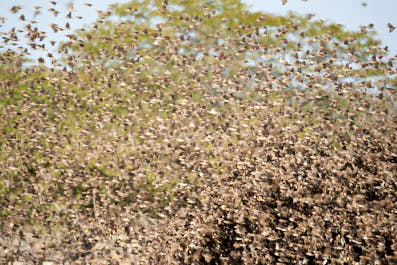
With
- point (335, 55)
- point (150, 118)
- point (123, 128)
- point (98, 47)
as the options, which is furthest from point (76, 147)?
point (335, 55)

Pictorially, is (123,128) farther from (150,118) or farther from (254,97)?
(254,97)

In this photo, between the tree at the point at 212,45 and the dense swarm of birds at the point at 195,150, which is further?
the tree at the point at 212,45

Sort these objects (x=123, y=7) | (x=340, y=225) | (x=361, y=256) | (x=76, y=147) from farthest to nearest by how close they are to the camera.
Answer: (x=123, y=7) < (x=76, y=147) < (x=340, y=225) < (x=361, y=256)

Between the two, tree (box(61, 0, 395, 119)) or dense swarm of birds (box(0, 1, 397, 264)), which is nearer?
dense swarm of birds (box(0, 1, 397, 264))

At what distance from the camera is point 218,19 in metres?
11.3

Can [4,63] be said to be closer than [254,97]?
No

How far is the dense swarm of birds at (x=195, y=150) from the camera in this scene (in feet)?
12.4

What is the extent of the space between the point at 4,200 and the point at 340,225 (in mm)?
7783

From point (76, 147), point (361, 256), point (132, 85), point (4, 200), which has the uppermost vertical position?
point (361, 256)

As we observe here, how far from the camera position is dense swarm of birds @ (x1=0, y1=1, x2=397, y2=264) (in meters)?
3.78

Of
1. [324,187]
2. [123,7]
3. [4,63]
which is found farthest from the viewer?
[123,7]

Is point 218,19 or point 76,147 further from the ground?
point 218,19

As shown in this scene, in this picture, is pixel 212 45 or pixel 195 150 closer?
pixel 195 150

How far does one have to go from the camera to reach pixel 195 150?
7789 mm
